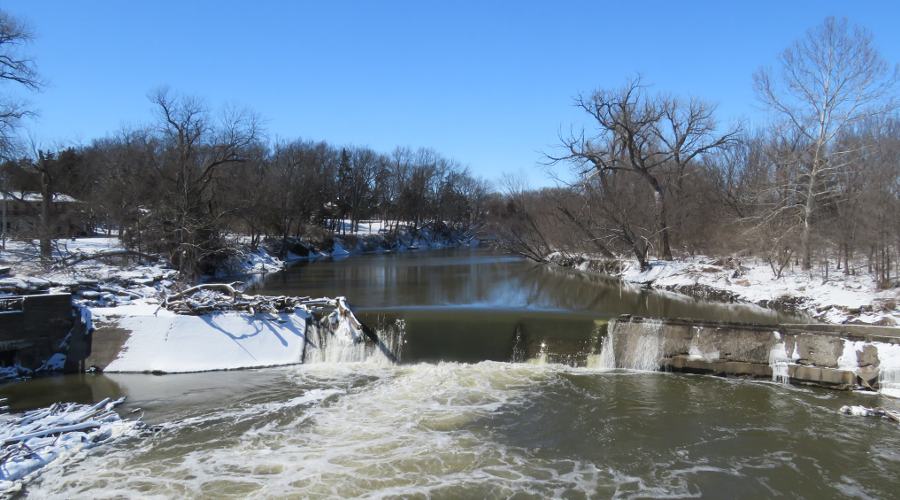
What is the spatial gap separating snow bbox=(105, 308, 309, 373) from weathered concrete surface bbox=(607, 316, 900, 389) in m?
8.06

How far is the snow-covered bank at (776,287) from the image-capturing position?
15969 mm

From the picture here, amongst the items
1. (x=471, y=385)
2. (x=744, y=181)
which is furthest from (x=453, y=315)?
(x=744, y=181)

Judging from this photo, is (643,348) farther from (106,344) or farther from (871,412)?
(106,344)

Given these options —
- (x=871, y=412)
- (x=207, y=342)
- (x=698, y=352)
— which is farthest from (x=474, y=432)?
(x=207, y=342)

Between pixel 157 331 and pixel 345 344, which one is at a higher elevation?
pixel 157 331

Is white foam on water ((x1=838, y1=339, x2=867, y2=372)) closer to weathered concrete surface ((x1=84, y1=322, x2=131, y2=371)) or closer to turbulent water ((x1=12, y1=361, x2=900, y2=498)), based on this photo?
turbulent water ((x1=12, y1=361, x2=900, y2=498))

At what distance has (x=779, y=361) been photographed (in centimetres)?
1208

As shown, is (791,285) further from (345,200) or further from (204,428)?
(345,200)

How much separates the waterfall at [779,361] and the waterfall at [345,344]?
850 centimetres

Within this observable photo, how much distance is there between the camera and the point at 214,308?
14062 millimetres

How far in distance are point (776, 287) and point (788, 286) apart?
1.27 ft

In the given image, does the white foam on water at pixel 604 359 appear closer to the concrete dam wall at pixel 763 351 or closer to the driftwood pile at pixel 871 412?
the concrete dam wall at pixel 763 351

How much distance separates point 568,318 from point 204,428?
930cm

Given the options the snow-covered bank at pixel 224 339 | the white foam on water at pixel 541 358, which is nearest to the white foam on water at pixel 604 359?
the white foam on water at pixel 541 358
